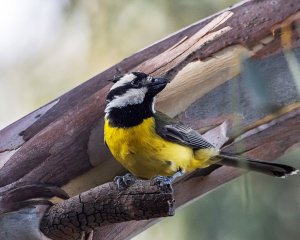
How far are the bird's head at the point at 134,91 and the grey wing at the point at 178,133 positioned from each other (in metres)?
0.06

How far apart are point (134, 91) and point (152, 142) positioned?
0.14m

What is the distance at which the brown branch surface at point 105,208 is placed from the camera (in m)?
1.25

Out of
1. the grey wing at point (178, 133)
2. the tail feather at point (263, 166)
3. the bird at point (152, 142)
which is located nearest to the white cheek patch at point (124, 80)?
the bird at point (152, 142)

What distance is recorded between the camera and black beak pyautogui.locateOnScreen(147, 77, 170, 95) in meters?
1.68

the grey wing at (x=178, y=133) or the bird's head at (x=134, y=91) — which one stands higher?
the bird's head at (x=134, y=91)

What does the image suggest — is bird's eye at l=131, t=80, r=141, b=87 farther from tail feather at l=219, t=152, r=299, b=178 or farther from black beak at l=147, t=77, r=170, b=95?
tail feather at l=219, t=152, r=299, b=178

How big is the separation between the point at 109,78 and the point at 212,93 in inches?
10.5

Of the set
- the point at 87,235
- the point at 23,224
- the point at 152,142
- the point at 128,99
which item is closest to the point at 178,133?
the point at 152,142

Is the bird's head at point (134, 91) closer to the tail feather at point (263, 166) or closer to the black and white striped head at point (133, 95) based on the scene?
the black and white striped head at point (133, 95)

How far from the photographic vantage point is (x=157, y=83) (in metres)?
1.69

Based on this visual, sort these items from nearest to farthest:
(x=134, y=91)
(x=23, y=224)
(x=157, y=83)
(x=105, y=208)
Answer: (x=105, y=208)
(x=23, y=224)
(x=157, y=83)
(x=134, y=91)

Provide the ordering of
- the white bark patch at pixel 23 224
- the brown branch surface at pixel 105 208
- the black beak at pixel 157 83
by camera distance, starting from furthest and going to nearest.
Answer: the black beak at pixel 157 83
the white bark patch at pixel 23 224
the brown branch surface at pixel 105 208

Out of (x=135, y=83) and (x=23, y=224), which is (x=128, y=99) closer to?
(x=135, y=83)

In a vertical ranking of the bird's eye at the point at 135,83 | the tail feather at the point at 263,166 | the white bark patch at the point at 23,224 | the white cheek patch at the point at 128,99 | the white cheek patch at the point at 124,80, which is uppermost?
the white cheek patch at the point at 124,80
